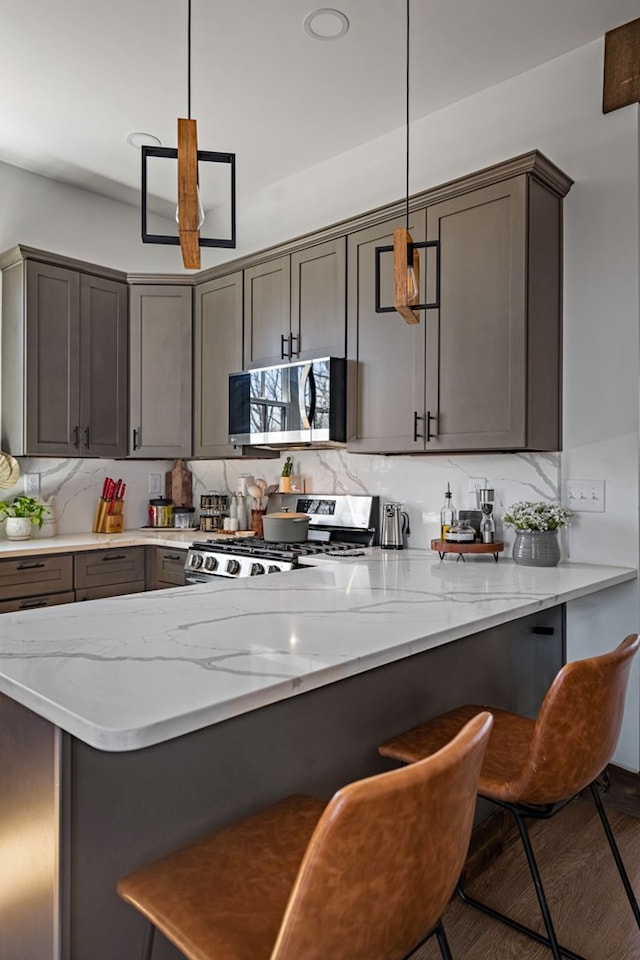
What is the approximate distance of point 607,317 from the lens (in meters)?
2.64

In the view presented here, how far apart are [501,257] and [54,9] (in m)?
2.03

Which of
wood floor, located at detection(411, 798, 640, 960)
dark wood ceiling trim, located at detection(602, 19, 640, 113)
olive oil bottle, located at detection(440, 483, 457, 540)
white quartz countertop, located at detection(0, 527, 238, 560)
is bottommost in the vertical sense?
wood floor, located at detection(411, 798, 640, 960)

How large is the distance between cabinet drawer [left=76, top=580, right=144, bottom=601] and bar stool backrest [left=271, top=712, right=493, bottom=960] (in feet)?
9.27

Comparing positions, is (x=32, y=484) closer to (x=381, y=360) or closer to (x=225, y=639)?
(x=381, y=360)

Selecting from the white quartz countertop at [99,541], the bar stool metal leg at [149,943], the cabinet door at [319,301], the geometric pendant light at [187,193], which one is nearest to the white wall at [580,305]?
the cabinet door at [319,301]

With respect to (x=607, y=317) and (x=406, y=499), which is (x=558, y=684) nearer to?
(x=607, y=317)

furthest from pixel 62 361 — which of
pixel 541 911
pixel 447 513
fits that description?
pixel 541 911

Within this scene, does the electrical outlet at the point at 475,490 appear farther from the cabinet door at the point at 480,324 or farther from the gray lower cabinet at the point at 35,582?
the gray lower cabinet at the point at 35,582

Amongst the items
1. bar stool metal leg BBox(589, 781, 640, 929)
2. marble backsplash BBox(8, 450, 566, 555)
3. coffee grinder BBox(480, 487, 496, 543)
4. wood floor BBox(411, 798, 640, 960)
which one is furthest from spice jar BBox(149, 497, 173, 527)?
bar stool metal leg BBox(589, 781, 640, 929)

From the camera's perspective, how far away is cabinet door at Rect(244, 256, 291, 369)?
3.55 meters

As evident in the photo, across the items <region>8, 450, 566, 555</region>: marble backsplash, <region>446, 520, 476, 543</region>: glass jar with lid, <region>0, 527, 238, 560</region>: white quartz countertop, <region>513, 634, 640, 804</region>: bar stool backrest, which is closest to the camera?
<region>513, 634, 640, 804</region>: bar stool backrest

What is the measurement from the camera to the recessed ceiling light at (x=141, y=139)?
3.55 m

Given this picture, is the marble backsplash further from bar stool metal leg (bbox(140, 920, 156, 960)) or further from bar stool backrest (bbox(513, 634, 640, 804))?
bar stool metal leg (bbox(140, 920, 156, 960))

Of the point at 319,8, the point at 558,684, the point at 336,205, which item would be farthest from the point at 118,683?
the point at 336,205
